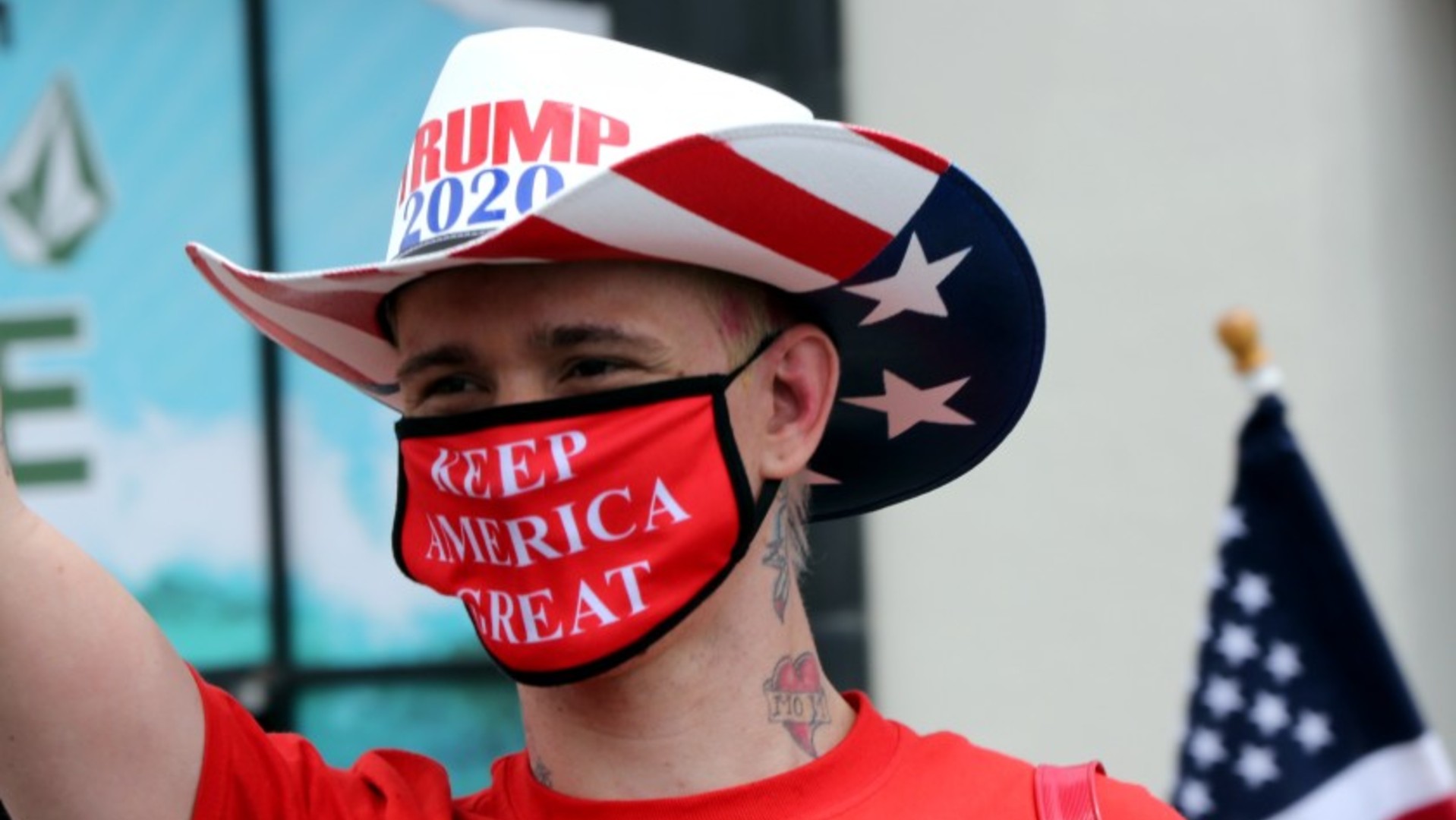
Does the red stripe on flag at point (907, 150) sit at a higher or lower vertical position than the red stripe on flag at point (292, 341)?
higher

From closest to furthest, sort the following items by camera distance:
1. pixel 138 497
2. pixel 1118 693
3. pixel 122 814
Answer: pixel 122 814 → pixel 1118 693 → pixel 138 497

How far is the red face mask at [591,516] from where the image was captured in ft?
6.66

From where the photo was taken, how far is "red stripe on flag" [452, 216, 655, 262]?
6.45ft

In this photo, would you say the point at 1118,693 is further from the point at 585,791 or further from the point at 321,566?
the point at 585,791

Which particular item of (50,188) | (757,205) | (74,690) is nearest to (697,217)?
(757,205)

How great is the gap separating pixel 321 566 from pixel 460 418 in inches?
129

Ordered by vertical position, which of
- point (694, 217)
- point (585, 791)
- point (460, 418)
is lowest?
point (585, 791)

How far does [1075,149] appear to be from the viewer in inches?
188

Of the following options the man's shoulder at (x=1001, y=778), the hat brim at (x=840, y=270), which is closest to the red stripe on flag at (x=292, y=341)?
the hat brim at (x=840, y=270)

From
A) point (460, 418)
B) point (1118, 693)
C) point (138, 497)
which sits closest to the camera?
point (460, 418)

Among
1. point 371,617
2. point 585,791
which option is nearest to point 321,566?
point 371,617

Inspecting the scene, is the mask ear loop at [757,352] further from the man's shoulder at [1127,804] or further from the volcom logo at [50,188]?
the volcom logo at [50,188]

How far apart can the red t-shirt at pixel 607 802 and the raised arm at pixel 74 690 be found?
0.22ft

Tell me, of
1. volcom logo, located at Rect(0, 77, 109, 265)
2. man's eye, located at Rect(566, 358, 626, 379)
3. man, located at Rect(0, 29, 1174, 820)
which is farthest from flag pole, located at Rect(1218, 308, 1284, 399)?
volcom logo, located at Rect(0, 77, 109, 265)
